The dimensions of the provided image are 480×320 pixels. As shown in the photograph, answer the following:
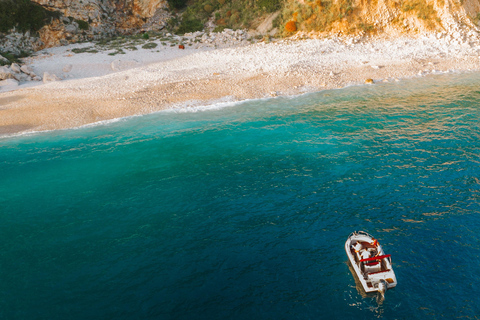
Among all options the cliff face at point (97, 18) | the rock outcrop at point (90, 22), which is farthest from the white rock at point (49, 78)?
the cliff face at point (97, 18)

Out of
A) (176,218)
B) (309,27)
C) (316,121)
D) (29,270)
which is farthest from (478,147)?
(309,27)

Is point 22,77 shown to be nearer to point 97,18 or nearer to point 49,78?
point 49,78

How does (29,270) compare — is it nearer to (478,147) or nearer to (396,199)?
(396,199)

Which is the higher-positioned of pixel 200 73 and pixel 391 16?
pixel 391 16

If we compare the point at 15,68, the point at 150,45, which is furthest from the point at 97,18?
the point at 15,68

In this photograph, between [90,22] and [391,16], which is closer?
[391,16]

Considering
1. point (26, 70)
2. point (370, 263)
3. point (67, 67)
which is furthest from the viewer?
point (67, 67)
